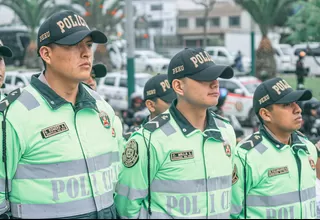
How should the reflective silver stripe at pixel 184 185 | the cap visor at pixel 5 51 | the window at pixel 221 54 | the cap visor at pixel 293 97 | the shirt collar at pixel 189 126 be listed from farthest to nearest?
the window at pixel 221 54 → the cap visor at pixel 5 51 → the cap visor at pixel 293 97 → the shirt collar at pixel 189 126 → the reflective silver stripe at pixel 184 185

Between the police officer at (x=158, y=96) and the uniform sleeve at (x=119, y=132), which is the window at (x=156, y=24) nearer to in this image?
the police officer at (x=158, y=96)

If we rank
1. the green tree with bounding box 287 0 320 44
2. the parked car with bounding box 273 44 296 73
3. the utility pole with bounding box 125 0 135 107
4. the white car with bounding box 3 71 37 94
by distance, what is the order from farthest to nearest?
the parked car with bounding box 273 44 296 73
the white car with bounding box 3 71 37 94
the green tree with bounding box 287 0 320 44
the utility pole with bounding box 125 0 135 107

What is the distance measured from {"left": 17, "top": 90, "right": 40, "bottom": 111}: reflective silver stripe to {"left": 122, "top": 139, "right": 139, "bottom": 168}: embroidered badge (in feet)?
2.07

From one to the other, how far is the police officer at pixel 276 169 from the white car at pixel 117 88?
605 inches

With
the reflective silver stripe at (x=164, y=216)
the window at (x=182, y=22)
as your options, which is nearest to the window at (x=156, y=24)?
the window at (x=182, y=22)

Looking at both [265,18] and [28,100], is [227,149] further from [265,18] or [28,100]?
[265,18]

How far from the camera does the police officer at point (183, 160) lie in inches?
137

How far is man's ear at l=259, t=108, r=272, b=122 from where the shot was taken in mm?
4086

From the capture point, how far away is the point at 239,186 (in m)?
3.79

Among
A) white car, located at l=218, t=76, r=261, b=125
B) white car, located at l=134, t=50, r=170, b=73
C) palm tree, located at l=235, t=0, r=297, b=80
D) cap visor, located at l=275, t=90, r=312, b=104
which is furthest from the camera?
white car, located at l=134, t=50, r=170, b=73

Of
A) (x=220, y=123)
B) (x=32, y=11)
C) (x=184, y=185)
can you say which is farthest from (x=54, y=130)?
(x=32, y=11)

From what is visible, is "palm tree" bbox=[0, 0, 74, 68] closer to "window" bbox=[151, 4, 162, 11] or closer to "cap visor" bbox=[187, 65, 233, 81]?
"window" bbox=[151, 4, 162, 11]

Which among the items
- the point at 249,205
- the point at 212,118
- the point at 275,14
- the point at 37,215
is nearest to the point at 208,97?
the point at 212,118

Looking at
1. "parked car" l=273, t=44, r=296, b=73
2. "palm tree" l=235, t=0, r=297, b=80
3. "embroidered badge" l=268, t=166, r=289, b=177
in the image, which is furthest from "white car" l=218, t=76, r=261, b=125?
"parked car" l=273, t=44, r=296, b=73
